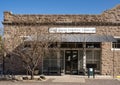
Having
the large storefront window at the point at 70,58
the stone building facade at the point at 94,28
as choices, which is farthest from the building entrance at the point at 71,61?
the stone building facade at the point at 94,28

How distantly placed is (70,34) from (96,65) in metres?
3.70

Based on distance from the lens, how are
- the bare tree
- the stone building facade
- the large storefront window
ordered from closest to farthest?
the bare tree, the stone building facade, the large storefront window

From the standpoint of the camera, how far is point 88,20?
81.5 ft

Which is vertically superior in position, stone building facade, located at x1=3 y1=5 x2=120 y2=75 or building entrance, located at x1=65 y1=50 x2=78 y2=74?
stone building facade, located at x1=3 y1=5 x2=120 y2=75

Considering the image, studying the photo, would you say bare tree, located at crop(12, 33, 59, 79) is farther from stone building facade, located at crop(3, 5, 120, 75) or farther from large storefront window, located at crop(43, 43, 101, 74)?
large storefront window, located at crop(43, 43, 101, 74)

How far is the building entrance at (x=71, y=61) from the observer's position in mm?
25234

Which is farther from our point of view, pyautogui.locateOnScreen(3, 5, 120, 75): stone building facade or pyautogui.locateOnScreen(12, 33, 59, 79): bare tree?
pyautogui.locateOnScreen(3, 5, 120, 75): stone building facade

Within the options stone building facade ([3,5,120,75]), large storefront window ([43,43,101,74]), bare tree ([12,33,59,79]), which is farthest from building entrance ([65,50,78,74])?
bare tree ([12,33,59,79])

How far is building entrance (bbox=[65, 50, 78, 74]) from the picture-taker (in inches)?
993

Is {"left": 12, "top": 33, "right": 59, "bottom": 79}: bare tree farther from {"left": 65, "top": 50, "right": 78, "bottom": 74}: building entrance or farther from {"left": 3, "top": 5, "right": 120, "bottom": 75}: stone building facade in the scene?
{"left": 65, "top": 50, "right": 78, "bottom": 74}: building entrance

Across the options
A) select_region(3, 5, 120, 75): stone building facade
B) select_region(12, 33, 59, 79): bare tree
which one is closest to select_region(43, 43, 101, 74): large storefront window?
select_region(3, 5, 120, 75): stone building facade

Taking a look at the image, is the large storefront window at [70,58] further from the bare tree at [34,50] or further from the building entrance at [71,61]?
the bare tree at [34,50]

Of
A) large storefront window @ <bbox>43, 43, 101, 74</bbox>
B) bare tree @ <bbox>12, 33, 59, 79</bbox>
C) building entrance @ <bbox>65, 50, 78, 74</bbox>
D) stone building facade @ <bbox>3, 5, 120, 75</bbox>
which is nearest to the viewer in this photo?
bare tree @ <bbox>12, 33, 59, 79</bbox>

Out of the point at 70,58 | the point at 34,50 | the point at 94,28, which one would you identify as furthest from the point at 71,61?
the point at 34,50
